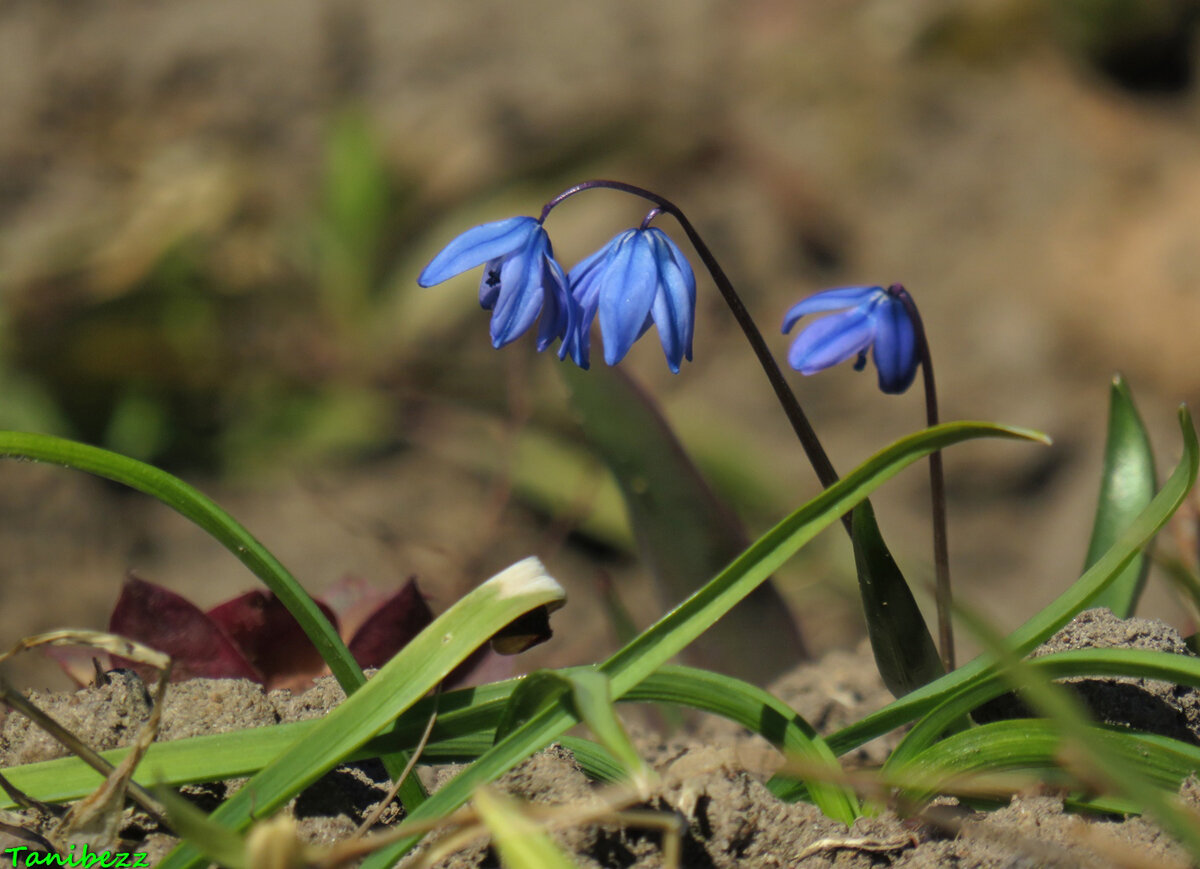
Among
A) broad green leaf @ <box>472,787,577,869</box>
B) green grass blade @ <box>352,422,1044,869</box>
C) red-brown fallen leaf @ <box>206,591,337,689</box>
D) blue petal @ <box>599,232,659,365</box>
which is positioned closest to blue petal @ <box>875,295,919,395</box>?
green grass blade @ <box>352,422,1044,869</box>

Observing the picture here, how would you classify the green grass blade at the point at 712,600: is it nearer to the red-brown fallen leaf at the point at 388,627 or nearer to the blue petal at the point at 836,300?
the blue petal at the point at 836,300

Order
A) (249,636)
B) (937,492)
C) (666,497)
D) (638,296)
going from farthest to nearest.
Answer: (666,497) < (249,636) < (937,492) < (638,296)

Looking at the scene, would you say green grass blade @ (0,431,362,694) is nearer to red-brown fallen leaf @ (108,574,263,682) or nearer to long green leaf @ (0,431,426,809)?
long green leaf @ (0,431,426,809)

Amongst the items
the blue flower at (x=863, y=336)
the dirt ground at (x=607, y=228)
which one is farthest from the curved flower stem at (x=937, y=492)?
the dirt ground at (x=607, y=228)

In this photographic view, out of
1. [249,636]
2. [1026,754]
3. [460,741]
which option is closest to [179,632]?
[249,636]

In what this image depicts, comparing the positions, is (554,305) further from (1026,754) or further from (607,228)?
(607,228)

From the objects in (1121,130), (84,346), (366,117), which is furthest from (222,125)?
(1121,130)
